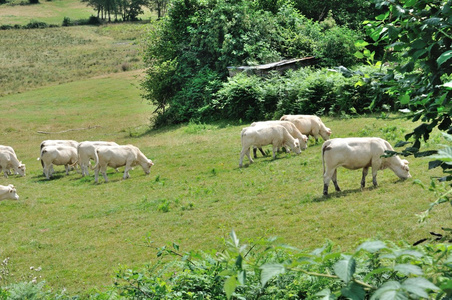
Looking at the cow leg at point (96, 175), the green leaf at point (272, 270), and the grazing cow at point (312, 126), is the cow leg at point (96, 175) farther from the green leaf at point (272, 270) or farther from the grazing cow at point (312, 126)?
the green leaf at point (272, 270)

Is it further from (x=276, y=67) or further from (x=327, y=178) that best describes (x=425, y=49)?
(x=276, y=67)

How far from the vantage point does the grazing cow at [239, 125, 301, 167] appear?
19.9m

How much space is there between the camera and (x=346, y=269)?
91.9 inches

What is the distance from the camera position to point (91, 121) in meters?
40.9

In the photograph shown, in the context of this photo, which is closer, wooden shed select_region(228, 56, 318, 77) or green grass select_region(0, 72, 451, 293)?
green grass select_region(0, 72, 451, 293)

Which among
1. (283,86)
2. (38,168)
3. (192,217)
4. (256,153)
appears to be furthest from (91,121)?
(192,217)

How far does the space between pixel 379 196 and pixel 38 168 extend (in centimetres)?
1836

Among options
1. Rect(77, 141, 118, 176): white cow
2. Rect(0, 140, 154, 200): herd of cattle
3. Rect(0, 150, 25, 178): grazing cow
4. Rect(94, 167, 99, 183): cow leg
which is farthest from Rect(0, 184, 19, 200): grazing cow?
Rect(0, 150, 25, 178): grazing cow

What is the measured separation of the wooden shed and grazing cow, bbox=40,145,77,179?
13381mm

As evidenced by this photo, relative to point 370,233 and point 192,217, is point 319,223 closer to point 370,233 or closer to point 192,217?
point 370,233

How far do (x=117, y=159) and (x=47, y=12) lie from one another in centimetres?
10095

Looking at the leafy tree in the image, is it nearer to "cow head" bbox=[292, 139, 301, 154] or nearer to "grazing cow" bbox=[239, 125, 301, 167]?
"grazing cow" bbox=[239, 125, 301, 167]

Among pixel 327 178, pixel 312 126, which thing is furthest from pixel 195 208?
pixel 312 126

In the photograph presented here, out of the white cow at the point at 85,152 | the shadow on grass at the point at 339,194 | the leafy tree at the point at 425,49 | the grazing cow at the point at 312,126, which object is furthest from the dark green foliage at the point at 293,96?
the leafy tree at the point at 425,49
